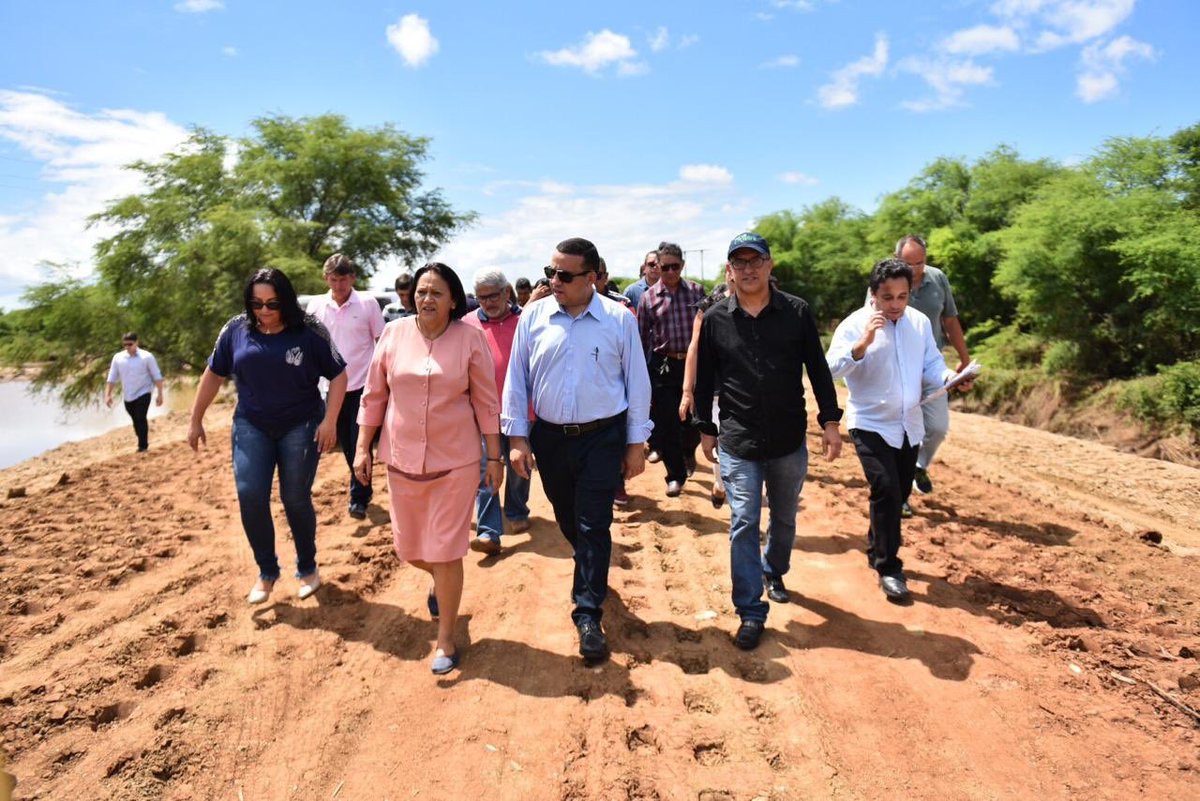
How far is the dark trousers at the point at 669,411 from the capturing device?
20.2ft

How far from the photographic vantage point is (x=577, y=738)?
3.05 m

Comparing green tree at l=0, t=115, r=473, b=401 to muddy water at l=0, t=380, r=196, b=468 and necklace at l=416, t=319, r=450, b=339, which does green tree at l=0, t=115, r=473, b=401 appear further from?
necklace at l=416, t=319, r=450, b=339

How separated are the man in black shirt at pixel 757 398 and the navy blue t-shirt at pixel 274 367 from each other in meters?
2.38

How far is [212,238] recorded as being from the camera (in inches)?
1058

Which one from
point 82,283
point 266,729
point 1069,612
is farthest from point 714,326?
point 82,283

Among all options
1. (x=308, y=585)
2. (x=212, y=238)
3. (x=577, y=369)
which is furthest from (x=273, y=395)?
(x=212, y=238)

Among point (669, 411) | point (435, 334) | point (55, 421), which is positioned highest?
point (435, 334)

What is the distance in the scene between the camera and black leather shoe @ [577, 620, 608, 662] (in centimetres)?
360

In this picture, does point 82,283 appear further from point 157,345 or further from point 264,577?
point 264,577

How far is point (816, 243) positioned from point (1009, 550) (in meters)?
36.1

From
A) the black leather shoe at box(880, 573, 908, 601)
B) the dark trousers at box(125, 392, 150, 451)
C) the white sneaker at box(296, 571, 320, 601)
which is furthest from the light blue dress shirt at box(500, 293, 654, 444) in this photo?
the dark trousers at box(125, 392, 150, 451)

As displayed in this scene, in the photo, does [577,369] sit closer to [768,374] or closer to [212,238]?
[768,374]

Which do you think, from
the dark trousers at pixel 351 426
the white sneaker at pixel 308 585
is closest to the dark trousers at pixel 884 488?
the white sneaker at pixel 308 585

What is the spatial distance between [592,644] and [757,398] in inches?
60.0
